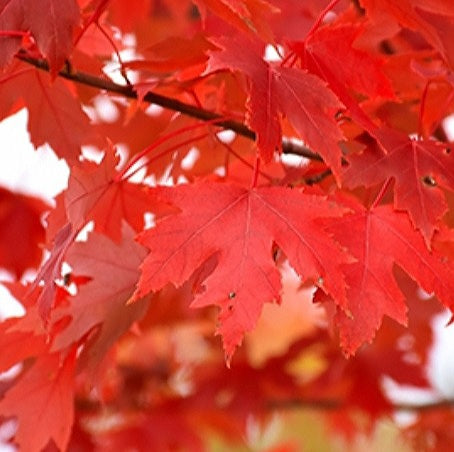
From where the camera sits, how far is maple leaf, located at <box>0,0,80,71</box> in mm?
966

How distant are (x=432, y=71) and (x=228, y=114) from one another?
215mm

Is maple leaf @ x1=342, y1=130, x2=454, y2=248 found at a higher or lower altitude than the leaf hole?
higher

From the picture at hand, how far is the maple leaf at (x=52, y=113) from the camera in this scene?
4.05 feet

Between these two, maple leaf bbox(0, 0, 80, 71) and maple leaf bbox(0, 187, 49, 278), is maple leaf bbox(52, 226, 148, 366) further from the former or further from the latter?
maple leaf bbox(0, 187, 49, 278)

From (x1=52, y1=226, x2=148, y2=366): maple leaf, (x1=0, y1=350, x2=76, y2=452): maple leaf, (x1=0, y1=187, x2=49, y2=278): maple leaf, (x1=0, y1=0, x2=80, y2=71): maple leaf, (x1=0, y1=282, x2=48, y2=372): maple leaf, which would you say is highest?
(x1=0, y1=0, x2=80, y2=71): maple leaf

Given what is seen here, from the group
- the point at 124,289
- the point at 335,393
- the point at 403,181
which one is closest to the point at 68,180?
the point at 124,289

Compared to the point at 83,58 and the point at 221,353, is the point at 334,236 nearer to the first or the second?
the point at 83,58

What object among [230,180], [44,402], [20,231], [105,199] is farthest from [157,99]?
[20,231]

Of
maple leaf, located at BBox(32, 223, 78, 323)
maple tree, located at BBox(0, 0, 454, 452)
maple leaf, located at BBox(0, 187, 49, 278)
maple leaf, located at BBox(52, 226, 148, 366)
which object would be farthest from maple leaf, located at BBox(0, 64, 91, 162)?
maple leaf, located at BBox(0, 187, 49, 278)

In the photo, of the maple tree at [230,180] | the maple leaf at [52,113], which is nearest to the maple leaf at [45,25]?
the maple tree at [230,180]

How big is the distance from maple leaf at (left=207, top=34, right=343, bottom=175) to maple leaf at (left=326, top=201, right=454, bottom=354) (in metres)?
0.10

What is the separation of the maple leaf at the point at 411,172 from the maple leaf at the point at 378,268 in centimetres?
4

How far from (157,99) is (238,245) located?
21 cm

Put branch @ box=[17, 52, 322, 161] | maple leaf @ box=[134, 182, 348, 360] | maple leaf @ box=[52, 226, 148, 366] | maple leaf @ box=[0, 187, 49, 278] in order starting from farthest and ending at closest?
maple leaf @ box=[0, 187, 49, 278] → maple leaf @ box=[52, 226, 148, 366] → branch @ box=[17, 52, 322, 161] → maple leaf @ box=[134, 182, 348, 360]
